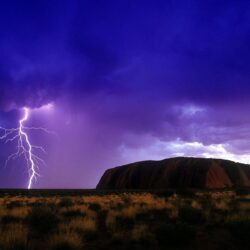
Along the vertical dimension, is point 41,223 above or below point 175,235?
above

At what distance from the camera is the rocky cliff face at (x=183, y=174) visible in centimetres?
8444

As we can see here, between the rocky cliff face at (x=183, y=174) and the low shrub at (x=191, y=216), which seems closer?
the low shrub at (x=191, y=216)

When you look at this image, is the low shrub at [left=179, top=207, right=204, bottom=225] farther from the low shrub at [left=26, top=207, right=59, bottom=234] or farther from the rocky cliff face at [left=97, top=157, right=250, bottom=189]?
the rocky cliff face at [left=97, top=157, right=250, bottom=189]

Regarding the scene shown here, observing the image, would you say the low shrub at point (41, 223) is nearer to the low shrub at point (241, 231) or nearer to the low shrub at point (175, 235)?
the low shrub at point (175, 235)

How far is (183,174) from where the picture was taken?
88.8m

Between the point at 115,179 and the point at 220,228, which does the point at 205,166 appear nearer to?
the point at 115,179

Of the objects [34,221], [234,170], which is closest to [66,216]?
[34,221]

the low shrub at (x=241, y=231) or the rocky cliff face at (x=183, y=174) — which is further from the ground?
the rocky cliff face at (x=183, y=174)

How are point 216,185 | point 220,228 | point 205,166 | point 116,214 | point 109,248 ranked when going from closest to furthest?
point 109,248, point 220,228, point 116,214, point 216,185, point 205,166

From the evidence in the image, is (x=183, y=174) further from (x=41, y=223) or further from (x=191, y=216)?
(x=41, y=223)

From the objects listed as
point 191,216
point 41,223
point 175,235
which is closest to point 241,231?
point 175,235

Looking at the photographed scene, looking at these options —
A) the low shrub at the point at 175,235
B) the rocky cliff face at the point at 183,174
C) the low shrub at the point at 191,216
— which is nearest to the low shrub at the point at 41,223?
the low shrub at the point at 175,235

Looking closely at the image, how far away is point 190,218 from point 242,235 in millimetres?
4229

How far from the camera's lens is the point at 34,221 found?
14398 millimetres
